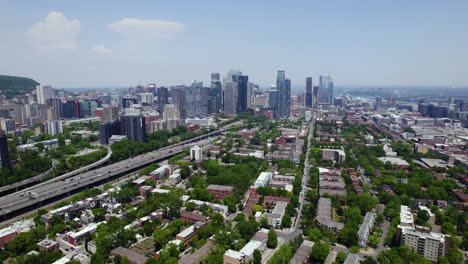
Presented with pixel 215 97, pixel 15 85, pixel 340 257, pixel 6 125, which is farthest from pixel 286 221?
pixel 15 85

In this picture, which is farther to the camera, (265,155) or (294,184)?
(265,155)

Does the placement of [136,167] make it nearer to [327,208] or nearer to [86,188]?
[86,188]

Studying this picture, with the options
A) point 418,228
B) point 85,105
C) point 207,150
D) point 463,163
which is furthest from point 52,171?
point 85,105

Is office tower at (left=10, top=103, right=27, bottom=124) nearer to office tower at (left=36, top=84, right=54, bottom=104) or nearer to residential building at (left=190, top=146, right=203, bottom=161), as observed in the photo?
office tower at (left=36, top=84, right=54, bottom=104)

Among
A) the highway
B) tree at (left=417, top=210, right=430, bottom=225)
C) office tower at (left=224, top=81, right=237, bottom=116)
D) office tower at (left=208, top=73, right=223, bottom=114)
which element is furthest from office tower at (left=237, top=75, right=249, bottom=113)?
tree at (left=417, top=210, right=430, bottom=225)

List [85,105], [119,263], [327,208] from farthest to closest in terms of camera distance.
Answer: [85,105] < [327,208] < [119,263]

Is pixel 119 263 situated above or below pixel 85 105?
below

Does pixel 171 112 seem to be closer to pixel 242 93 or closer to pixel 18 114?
pixel 242 93
